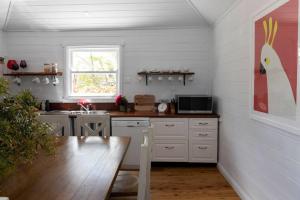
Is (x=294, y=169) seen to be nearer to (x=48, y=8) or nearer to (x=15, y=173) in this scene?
(x=15, y=173)

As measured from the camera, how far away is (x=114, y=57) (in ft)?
14.1

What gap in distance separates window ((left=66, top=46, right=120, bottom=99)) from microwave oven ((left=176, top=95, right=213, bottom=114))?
4.01ft

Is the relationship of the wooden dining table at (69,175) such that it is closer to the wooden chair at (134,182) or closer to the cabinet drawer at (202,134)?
the wooden chair at (134,182)

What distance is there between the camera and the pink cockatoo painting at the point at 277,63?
1.64 metres

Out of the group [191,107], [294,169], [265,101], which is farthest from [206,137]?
[294,169]

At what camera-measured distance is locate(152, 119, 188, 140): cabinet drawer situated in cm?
360

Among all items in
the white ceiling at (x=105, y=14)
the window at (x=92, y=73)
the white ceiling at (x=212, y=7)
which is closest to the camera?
the white ceiling at (x=212, y=7)

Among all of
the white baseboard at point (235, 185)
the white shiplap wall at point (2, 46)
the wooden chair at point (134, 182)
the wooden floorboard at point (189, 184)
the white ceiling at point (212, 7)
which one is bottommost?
the wooden floorboard at point (189, 184)

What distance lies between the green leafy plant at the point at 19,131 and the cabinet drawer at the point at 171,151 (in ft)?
9.12

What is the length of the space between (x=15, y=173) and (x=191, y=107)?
265 cm

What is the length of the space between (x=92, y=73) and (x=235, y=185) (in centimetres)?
295

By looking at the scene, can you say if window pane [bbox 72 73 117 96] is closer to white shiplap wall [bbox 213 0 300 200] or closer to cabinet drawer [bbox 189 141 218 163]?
cabinet drawer [bbox 189 141 218 163]

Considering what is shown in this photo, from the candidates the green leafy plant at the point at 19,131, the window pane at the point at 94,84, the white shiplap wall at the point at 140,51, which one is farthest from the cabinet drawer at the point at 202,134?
the green leafy plant at the point at 19,131

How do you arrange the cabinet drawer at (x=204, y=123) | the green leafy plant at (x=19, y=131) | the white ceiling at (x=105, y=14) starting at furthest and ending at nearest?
the cabinet drawer at (x=204, y=123)
the white ceiling at (x=105, y=14)
the green leafy plant at (x=19, y=131)
